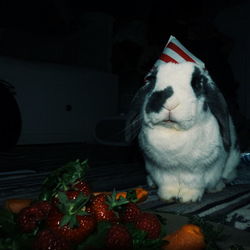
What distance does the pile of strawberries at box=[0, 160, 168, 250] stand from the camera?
0.70 metres

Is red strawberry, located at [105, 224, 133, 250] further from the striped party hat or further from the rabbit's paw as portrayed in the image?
the striped party hat

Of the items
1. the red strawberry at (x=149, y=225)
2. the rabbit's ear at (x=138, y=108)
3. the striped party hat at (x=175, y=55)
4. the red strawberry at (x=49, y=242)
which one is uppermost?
the striped party hat at (x=175, y=55)

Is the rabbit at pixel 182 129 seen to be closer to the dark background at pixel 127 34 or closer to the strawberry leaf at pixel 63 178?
the strawberry leaf at pixel 63 178

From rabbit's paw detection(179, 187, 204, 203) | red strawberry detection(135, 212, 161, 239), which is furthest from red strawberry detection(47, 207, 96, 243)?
rabbit's paw detection(179, 187, 204, 203)

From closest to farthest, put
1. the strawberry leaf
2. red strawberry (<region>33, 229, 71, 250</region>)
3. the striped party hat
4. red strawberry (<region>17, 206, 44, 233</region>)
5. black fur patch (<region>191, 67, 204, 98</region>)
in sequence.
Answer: red strawberry (<region>33, 229, 71, 250</region>)
red strawberry (<region>17, 206, 44, 233</region>)
the strawberry leaf
black fur patch (<region>191, 67, 204, 98</region>)
the striped party hat

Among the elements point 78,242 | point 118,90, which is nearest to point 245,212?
point 78,242

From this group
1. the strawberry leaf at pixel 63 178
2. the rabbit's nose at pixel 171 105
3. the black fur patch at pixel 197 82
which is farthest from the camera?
the black fur patch at pixel 197 82

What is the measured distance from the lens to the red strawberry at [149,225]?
2.61 feet

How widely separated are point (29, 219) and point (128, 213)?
0.71 ft

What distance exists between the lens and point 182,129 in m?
1.28

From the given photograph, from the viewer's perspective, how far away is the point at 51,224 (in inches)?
28.8

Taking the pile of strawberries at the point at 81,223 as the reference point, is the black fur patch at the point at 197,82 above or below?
above

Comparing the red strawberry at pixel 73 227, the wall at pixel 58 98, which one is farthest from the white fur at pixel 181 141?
the wall at pixel 58 98

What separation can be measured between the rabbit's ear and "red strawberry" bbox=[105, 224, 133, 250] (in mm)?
713
